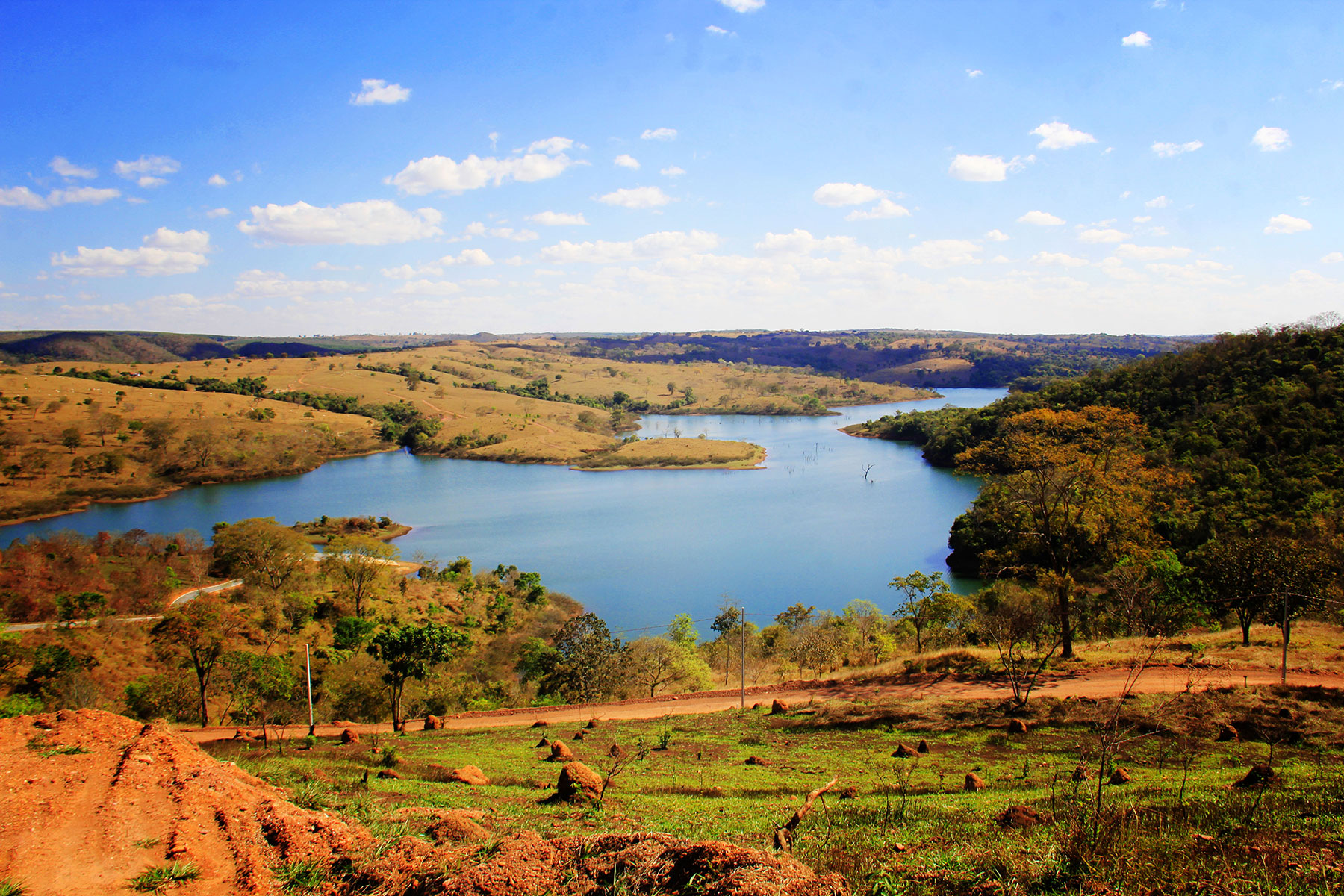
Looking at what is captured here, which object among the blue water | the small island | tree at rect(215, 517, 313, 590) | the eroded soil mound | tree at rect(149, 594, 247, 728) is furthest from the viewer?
the small island

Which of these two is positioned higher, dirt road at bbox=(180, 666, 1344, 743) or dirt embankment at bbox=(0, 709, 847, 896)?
dirt embankment at bbox=(0, 709, 847, 896)

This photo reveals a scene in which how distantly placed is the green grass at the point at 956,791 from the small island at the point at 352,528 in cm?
4202

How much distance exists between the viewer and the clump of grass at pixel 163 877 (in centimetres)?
454

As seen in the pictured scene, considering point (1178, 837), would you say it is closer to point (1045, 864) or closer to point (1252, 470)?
point (1045, 864)

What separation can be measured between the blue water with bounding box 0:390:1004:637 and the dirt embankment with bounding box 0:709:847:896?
90.7 ft

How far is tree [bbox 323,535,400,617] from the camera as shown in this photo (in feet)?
102

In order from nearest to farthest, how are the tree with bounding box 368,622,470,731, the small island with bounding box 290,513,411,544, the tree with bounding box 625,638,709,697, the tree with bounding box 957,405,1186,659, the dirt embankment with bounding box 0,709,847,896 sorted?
1. the dirt embankment with bounding box 0,709,847,896
2. the tree with bounding box 368,622,470,731
3. the tree with bounding box 957,405,1186,659
4. the tree with bounding box 625,638,709,697
5. the small island with bounding box 290,513,411,544

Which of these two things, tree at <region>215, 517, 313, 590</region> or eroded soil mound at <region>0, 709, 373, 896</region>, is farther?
Answer: tree at <region>215, 517, 313, 590</region>

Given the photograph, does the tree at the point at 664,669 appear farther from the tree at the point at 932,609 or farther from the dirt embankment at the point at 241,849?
the dirt embankment at the point at 241,849

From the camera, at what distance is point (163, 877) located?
463 cm

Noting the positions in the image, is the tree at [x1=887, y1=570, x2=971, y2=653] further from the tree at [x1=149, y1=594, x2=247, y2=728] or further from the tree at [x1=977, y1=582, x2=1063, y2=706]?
the tree at [x1=149, y1=594, x2=247, y2=728]

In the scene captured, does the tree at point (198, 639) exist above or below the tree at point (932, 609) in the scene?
above

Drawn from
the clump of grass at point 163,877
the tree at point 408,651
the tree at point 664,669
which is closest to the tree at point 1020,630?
the tree at point 664,669

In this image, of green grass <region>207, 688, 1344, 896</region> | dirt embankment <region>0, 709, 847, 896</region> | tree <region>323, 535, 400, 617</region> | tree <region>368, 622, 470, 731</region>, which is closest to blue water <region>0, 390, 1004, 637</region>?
tree <region>323, 535, 400, 617</region>
